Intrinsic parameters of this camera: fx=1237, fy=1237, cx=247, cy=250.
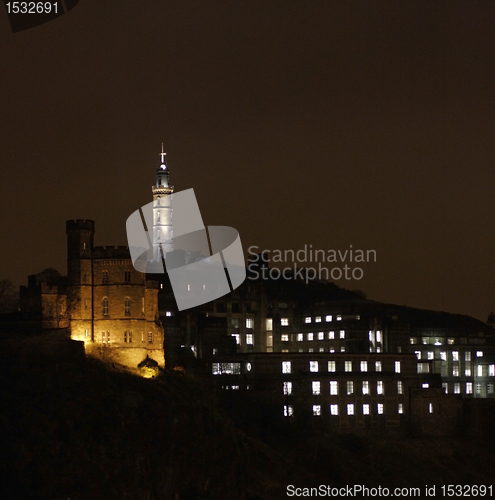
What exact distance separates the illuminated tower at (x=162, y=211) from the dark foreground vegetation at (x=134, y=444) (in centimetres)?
4480

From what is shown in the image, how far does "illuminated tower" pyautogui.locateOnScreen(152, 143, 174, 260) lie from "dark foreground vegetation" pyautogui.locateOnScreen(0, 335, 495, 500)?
44.8 m

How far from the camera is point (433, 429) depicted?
343 feet

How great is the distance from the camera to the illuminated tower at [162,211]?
140125 millimetres

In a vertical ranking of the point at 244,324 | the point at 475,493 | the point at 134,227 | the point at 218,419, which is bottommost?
the point at 475,493

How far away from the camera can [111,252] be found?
92250mm

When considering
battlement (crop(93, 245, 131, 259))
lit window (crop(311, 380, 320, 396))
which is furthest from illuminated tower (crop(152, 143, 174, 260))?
battlement (crop(93, 245, 131, 259))

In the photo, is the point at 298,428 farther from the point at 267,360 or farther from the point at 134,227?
the point at 134,227

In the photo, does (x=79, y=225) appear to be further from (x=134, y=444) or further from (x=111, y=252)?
(x=134, y=444)

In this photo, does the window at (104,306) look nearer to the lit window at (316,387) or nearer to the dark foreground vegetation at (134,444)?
the dark foreground vegetation at (134,444)

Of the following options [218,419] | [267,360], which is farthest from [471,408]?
[218,419]

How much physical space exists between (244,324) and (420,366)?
17.6 metres

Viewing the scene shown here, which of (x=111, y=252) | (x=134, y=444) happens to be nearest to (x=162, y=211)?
(x=111, y=252)

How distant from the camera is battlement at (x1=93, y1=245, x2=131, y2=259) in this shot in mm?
92000

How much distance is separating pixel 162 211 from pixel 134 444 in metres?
60.6
